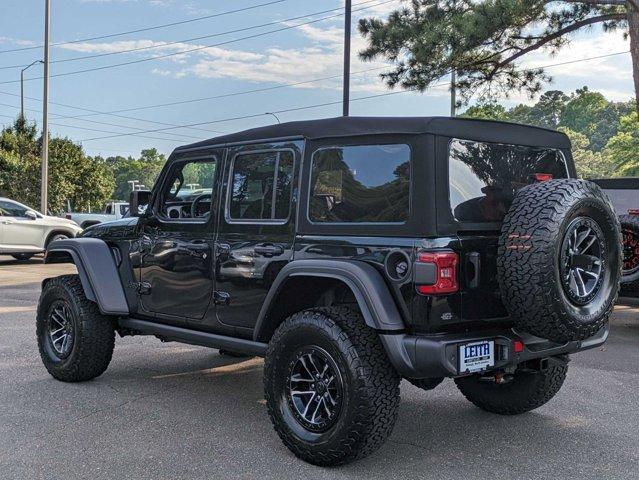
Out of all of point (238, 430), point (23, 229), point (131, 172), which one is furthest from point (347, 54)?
point (131, 172)

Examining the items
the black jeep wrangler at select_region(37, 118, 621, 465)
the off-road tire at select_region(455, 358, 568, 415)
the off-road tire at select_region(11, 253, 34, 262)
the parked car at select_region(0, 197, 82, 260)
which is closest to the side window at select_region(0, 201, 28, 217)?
the parked car at select_region(0, 197, 82, 260)

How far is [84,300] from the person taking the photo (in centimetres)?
545

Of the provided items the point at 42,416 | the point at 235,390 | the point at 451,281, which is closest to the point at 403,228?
the point at 451,281

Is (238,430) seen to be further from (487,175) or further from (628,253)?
(628,253)

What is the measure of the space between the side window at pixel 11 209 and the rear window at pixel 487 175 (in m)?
14.7

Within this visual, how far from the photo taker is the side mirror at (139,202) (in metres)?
5.35

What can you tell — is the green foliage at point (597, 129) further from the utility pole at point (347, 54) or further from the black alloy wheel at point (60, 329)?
the black alloy wheel at point (60, 329)

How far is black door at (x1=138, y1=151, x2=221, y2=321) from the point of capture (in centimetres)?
470

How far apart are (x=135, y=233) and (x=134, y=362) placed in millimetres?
1606

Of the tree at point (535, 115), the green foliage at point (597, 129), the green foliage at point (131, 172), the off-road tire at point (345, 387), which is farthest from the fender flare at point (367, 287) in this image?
the green foliage at point (131, 172)

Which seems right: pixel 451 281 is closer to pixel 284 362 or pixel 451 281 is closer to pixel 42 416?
pixel 284 362

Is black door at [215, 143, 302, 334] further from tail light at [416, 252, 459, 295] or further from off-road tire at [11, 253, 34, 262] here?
off-road tire at [11, 253, 34, 262]

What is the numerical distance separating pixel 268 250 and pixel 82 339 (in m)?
2.04

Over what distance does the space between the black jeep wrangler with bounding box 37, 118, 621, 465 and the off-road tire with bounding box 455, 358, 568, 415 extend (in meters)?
0.01
